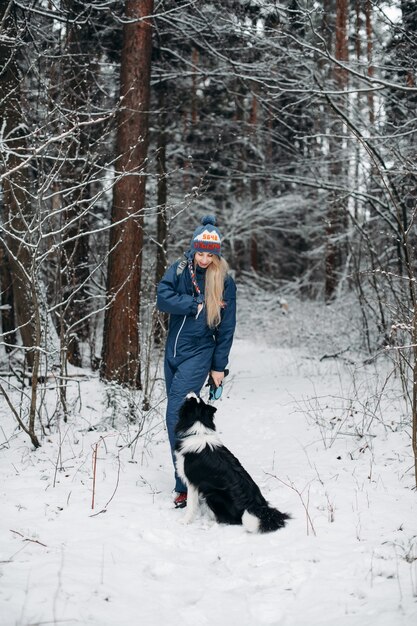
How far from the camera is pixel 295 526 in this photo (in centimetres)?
352

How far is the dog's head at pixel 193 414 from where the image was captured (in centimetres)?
383

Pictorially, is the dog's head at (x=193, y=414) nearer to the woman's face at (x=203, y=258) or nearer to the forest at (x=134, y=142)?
the woman's face at (x=203, y=258)

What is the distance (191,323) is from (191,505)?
143 centimetres

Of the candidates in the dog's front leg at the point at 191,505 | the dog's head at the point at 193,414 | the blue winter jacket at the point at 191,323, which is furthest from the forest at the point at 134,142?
the dog's front leg at the point at 191,505

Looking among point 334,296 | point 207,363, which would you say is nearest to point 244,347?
point 334,296

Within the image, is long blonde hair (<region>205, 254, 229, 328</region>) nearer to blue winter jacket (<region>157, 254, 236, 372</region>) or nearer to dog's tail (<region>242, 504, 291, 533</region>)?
blue winter jacket (<region>157, 254, 236, 372</region>)

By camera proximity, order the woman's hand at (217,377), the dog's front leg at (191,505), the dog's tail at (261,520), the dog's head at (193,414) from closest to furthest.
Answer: the dog's tail at (261,520) < the dog's front leg at (191,505) < the dog's head at (193,414) < the woman's hand at (217,377)

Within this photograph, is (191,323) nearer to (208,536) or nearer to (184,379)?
(184,379)

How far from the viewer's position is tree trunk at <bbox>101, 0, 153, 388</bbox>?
265 inches

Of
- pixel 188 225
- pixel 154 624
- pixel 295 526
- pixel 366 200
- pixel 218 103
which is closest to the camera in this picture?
pixel 154 624

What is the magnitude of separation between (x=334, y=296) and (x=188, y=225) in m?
6.00

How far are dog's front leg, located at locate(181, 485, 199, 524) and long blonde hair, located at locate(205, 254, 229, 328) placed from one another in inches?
51.5

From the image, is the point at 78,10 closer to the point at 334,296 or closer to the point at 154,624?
the point at 154,624

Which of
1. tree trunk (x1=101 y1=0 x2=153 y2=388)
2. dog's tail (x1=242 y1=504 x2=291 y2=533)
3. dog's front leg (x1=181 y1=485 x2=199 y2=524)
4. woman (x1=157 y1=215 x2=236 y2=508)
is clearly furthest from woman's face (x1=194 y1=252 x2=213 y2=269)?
tree trunk (x1=101 y1=0 x2=153 y2=388)
